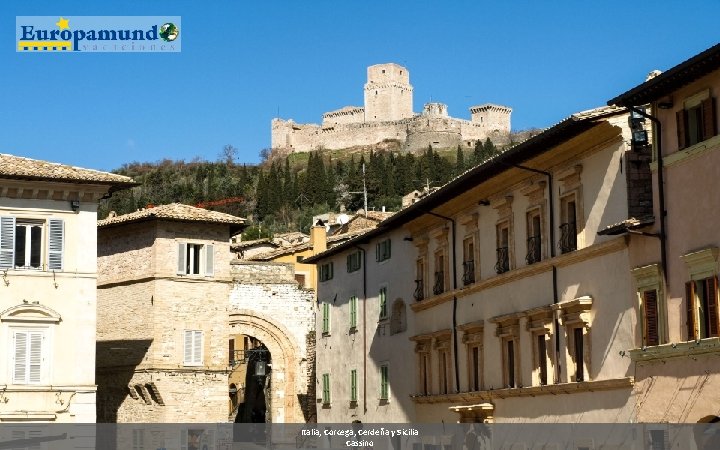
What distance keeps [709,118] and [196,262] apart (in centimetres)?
2667

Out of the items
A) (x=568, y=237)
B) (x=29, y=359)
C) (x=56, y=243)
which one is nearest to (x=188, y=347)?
(x=56, y=243)

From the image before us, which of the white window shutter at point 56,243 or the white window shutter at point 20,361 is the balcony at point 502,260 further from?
the white window shutter at point 20,361

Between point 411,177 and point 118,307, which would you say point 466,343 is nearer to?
point 118,307

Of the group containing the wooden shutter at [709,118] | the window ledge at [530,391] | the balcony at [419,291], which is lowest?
the window ledge at [530,391]

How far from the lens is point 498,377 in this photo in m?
33.1

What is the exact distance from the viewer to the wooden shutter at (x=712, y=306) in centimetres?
2216

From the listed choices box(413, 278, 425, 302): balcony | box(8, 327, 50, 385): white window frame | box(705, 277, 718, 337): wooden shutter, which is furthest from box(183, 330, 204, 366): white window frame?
box(705, 277, 718, 337): wooden shutter

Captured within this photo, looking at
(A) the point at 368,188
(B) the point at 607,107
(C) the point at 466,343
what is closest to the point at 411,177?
(A) the point at 368,188

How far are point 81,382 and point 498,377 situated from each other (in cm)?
1143

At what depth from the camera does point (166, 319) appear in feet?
147

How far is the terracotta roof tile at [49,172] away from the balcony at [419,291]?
10330 mm

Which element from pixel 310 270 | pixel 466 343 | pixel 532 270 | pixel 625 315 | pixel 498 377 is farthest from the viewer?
pixel 310 270

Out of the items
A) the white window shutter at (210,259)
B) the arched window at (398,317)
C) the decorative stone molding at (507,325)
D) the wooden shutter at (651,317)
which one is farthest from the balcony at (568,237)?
the white window shutter at (210,259)

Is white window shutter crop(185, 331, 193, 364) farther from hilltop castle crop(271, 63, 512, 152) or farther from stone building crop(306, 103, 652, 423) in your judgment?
hilltop castle crop(271, 63, 512, 152)
